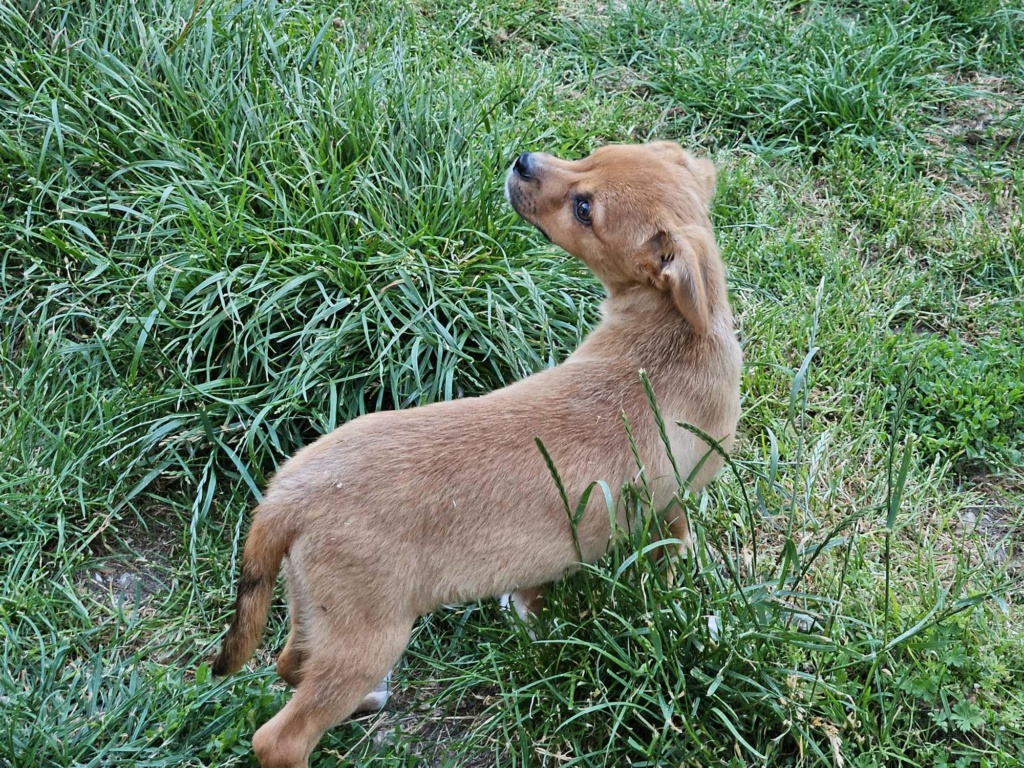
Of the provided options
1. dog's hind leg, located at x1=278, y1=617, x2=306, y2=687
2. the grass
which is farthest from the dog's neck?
dog's hind leg, located at x1=278, y1=617, x2=306, y2=687

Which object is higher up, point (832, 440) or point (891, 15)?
point (891, 15)

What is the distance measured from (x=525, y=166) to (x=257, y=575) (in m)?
2.05

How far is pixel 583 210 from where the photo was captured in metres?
3.91

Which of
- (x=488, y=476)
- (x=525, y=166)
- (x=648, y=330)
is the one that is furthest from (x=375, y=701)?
(x=525, y=166)

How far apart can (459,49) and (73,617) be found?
4.17 metres

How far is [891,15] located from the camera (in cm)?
664

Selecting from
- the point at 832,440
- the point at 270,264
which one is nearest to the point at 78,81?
the point at 270,264

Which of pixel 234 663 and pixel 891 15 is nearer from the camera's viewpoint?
pixel 234 663

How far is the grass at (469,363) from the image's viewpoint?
3.43 m

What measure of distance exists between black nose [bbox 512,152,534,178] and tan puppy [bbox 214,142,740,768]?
12.1 inches

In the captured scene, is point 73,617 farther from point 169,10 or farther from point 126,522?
point 169,10

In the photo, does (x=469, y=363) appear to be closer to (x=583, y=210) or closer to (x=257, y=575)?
(x=583, y=210)

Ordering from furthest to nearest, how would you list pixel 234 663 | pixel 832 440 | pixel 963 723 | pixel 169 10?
pixel 169 10 → pixel 832 440 → pixel 963 723 → pixel 234 663

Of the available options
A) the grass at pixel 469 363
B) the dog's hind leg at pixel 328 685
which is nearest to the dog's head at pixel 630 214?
the grass at pixel 469 363
